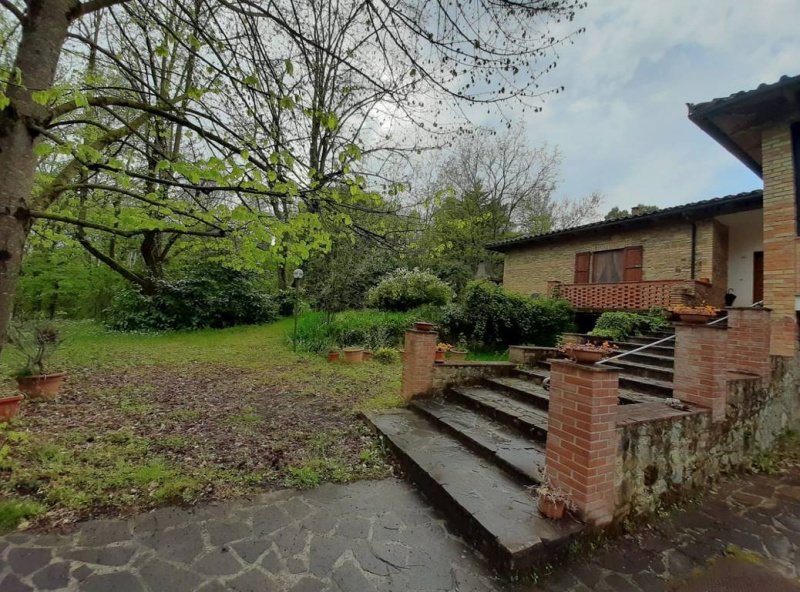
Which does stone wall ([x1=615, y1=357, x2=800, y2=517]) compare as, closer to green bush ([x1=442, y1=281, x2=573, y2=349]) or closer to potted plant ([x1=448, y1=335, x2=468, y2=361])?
green bush ([x1=442, y1=281, x2=573, y2=349])

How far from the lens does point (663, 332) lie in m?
8.03

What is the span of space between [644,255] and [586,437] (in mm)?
10640

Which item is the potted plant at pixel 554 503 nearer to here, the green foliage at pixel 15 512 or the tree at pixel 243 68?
the tree at pixel 243 68

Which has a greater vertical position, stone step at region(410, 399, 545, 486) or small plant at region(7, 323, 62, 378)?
small plant at region(7, 323, 62, 378)

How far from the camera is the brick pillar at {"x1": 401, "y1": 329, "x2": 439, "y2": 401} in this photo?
5.34 metres

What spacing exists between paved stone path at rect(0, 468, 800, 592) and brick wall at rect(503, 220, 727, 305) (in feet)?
28.3

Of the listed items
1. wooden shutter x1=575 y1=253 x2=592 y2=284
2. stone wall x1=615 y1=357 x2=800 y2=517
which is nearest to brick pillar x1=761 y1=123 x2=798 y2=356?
stone wall x1=615 y1=357 x2=800 y2=517

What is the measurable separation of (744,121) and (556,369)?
6381mm

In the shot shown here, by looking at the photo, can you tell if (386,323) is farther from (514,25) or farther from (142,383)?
(514,25)

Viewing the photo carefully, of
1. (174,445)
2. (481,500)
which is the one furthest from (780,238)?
(174,445)

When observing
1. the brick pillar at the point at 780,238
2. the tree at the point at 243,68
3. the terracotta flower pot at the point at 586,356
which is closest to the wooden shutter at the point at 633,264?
the brick pillar at the point at 780,238

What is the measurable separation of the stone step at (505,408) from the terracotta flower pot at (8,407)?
5.33 m

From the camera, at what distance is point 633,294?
10281 millimetres

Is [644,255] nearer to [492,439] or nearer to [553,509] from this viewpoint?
[492,439]
